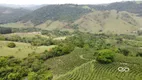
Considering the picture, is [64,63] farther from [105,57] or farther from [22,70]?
[105,57]

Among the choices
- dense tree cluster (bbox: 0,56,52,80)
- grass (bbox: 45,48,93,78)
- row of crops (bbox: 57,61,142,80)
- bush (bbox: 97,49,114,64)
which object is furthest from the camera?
grass (bbox: 45,48,93,78)

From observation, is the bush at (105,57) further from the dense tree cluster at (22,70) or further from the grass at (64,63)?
the dense tree cluster at (22,70)

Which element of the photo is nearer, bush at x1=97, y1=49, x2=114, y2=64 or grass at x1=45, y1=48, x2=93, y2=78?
bush at x1=97, y1=49, x2=114, y2=64

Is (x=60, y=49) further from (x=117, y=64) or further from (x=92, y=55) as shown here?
(x=117, y=64)

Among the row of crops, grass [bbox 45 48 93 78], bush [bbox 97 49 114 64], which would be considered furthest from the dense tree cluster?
bush [bbox 97 49 114 64]

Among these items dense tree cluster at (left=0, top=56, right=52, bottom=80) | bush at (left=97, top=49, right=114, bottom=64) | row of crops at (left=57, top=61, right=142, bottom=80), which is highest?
bush at (left=97, top=49, right=114, bottom=64)

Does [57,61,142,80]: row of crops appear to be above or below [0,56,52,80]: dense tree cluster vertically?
above

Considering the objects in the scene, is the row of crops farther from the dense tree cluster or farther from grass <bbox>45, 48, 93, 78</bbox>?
the dense tree cluster

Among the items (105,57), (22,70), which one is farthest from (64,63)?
(105,57)

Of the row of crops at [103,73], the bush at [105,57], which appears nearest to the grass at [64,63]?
the row of crops at [103,73]

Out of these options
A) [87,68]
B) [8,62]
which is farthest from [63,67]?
[8,62]

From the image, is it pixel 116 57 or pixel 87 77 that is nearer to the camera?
pixel 87 77
